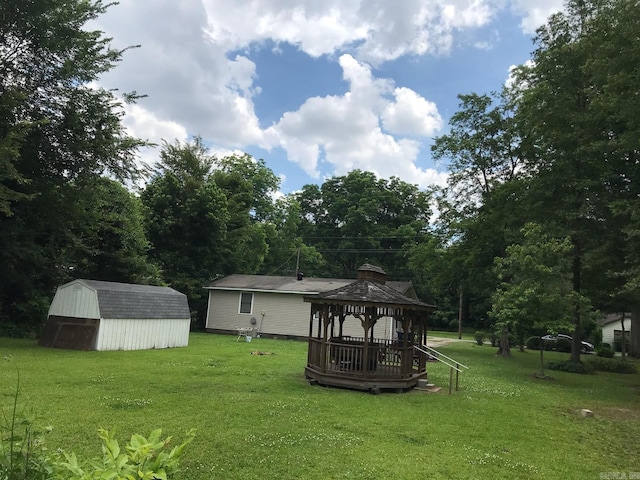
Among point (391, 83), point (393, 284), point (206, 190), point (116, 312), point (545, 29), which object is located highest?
point (545, 29)

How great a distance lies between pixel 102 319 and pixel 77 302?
106 cm

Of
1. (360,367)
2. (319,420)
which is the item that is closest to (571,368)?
(360,367)

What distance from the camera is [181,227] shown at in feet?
89.9

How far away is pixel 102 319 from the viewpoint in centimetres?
1470

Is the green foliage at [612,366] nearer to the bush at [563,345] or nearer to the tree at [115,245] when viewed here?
the bush at [563,345]

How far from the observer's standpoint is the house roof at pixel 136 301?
15.0 metres

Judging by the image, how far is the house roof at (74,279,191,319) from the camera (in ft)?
49.4

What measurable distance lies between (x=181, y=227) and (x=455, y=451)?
23718 mm

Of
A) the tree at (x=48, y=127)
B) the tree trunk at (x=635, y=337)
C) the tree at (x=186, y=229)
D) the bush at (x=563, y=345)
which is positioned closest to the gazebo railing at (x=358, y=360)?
the tree at (x=48, y=127)

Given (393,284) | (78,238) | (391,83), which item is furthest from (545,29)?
(78,238)

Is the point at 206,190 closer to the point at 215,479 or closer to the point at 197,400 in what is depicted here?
the point at 197,400

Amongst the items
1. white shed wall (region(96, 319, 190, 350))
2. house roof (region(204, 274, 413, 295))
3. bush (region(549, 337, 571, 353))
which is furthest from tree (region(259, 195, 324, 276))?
white shed wall (region(96, 319, 190, 350))

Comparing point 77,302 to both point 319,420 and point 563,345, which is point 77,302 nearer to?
point 319,420

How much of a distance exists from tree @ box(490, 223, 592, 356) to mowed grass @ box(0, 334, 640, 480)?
7.22ft
